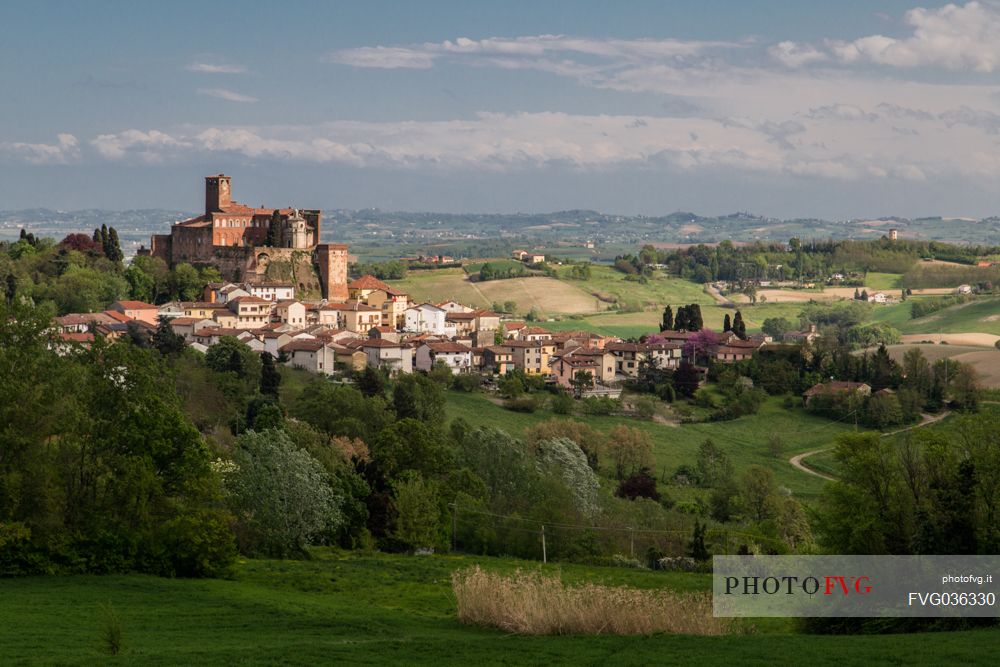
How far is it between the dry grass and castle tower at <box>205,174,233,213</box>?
5995 cm

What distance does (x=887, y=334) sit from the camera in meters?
95.6

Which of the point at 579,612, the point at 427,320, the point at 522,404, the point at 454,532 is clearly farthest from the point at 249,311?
the point at 579,612

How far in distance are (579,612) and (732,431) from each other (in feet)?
135

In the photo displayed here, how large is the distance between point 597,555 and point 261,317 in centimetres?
3908

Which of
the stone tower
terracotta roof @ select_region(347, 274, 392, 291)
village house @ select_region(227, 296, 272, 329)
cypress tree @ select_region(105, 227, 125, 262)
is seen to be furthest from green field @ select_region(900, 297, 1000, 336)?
cypress tree @ select_region(105, 227, 125, 262)

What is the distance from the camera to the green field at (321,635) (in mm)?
14844

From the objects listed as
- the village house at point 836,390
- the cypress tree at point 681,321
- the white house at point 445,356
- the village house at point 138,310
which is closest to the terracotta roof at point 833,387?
the village house at point 836,390

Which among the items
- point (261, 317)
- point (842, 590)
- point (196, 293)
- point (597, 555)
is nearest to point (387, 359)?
point (261, 317)

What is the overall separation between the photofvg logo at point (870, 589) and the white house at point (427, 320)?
5104 cm

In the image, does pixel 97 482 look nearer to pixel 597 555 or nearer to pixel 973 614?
pixel 597 555

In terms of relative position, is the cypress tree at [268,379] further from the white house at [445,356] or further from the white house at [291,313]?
the white house at [291,313]

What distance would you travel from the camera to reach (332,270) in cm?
7331

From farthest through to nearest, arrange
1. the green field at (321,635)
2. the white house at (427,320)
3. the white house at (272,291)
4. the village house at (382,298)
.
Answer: the village house at (382,298)
the white house at (427,320)
the white house at (272,291)
the green field at (321,635)

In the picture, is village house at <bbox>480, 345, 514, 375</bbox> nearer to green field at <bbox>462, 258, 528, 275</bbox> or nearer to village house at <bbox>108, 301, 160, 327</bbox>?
village house at <bbox>108, 301, 160, 327</bbox>
